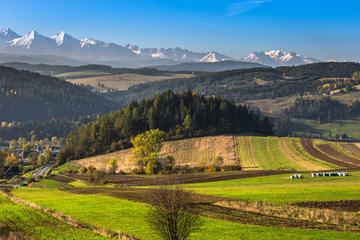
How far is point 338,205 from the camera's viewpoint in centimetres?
5647

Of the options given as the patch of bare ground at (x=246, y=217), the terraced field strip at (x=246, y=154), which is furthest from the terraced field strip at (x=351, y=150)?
the patch of bare ground at (x=246, y=217)

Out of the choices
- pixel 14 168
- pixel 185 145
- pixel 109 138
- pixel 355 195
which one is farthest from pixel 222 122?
pixel 355 195

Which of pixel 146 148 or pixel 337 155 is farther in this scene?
pixel 146 148

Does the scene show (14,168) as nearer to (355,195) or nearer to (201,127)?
(201,127)

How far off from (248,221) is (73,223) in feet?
58.5

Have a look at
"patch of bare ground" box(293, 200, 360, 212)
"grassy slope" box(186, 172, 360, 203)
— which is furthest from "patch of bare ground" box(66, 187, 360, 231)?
"patch of bare ground" box(293, 200, 360, 212)

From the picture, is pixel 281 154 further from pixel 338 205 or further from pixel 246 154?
pixel 338 205

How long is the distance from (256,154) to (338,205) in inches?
3578

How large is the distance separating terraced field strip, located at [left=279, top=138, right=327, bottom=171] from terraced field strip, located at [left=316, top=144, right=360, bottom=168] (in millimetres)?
6297

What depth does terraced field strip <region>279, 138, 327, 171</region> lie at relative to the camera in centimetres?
11912

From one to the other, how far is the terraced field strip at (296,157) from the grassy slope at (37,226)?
73.0m

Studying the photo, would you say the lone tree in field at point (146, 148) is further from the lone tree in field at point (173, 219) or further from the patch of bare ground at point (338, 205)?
the lone tree in field at point (173, 219)

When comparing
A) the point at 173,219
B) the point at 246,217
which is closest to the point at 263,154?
the point at 246,217

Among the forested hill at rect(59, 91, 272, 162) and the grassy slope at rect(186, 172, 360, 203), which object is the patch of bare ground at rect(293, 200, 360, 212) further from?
the forested hill at rect(59, 91, 272, 162)
